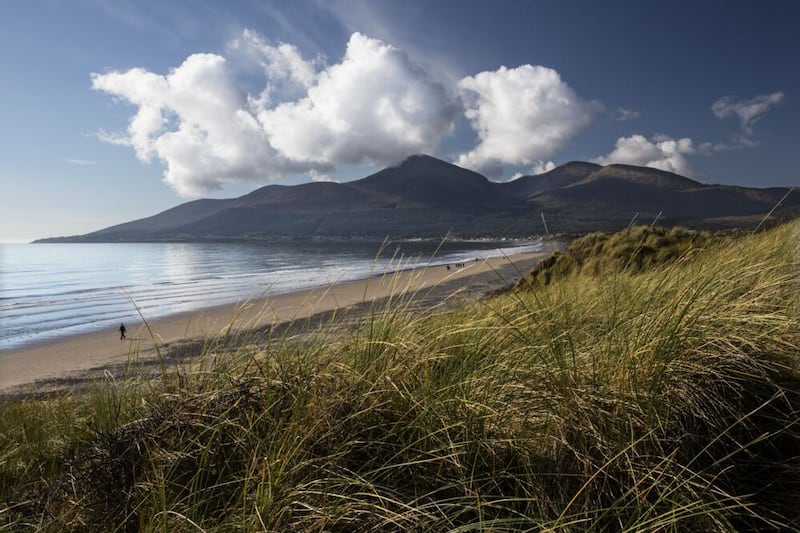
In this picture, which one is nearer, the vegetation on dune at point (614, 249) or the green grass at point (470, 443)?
the green grass at point (470, 443)

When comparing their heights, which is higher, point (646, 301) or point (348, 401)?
point (646, 301)

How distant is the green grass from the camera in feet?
5.54

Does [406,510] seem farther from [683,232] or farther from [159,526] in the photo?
[683,232]

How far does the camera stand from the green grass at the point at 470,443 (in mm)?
1689

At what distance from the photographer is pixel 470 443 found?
2.01 m

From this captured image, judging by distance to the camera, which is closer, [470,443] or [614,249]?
[470,443]

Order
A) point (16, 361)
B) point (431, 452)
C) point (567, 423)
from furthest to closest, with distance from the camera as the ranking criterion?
1. point (16, 361)
2. point (567, 423)
3. point (431, 452)

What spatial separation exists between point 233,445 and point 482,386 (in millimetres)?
1288

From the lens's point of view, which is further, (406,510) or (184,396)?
(184,396)

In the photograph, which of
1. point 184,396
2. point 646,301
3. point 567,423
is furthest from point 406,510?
point 646,301

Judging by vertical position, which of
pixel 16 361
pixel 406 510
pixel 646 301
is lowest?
pixel 16 361

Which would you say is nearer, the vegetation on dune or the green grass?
the green grass

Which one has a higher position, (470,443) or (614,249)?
(614,249)

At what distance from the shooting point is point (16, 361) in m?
12.9
